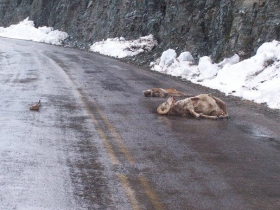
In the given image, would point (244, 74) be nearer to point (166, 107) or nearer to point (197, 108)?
point (197, 108)

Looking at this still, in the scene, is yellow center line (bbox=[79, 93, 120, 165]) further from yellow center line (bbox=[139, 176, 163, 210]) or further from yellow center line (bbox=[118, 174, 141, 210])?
yellow center line (bbox=[139, 176, 163, 210])

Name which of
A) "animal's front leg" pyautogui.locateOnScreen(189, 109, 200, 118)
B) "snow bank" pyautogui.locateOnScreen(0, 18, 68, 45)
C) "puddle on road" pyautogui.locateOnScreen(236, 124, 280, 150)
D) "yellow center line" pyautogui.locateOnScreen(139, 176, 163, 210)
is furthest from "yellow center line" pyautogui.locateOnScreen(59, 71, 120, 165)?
"snow bank" pyautogui.locateOnScreen(0, 18, 68, 45)

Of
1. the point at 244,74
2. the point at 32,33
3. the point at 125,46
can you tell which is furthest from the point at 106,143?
the point at 32,33

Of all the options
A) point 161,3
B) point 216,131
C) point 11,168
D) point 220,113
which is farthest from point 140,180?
point 161,3

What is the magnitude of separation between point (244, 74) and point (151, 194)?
38.8ft

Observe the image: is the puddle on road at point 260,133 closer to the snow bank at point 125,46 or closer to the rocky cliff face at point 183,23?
the rocky cliff face at point 183,23

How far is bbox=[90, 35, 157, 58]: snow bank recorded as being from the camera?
96.4 ft

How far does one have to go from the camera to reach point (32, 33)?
52719mm

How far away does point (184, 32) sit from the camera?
25.3 metres

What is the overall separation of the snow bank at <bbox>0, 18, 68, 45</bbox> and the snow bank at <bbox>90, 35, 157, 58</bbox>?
41.4ft

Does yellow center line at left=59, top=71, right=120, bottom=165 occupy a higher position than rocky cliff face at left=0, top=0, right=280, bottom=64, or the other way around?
rocky cliff face at left=0, top=0, right=280, bottom=64

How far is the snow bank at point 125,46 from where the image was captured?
96.4ft

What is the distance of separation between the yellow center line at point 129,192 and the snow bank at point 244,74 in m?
7.56

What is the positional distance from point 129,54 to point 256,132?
20.6 meters
